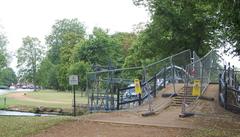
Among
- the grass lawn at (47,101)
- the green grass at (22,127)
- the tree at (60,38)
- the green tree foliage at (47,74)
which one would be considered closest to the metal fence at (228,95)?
the green grass at (22,127)

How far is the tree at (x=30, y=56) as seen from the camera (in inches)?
4715

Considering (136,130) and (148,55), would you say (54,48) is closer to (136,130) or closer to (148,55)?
(148,55)

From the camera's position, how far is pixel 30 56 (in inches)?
4754

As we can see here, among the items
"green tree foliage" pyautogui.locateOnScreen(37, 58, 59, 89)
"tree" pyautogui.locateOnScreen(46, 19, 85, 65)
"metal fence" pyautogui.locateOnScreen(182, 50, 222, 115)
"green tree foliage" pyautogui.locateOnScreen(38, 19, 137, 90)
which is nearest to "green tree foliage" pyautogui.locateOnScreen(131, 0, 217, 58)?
"metal fence" pyautogui.locateOnScreen(182, 50, 222, 115)

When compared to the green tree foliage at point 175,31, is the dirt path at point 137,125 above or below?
Result: below

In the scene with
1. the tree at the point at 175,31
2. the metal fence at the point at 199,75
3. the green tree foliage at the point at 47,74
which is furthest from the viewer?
the green tree foliage at the point at 47,74

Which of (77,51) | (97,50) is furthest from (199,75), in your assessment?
(77,51)

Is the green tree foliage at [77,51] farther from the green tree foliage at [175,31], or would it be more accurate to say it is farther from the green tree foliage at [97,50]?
the green tree foliage at [175,31]

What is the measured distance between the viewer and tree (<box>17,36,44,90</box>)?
393 feet

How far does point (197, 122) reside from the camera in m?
15.5

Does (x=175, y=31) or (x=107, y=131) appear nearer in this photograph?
(x=107, y=131)

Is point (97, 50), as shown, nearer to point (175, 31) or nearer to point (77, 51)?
point (77, 51)

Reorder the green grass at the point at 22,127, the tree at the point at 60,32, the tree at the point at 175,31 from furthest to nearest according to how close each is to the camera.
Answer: the tree at the point at 60,32 < the tree at the point at 175,31 < the green grass at the point at 22,127

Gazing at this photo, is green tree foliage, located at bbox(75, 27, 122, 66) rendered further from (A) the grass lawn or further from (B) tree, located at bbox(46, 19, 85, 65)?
(B) tree, located at bbox(46, 19, 85, 65)
